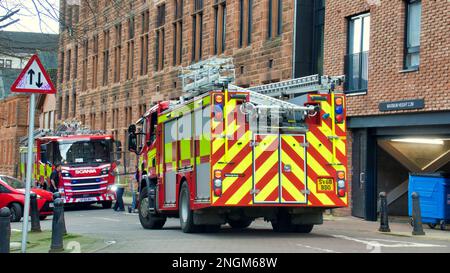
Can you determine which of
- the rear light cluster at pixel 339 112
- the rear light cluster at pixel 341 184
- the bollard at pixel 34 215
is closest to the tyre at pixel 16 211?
the bollard at pixel 34 215

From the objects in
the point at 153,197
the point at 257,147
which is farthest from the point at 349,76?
the point at 257,147

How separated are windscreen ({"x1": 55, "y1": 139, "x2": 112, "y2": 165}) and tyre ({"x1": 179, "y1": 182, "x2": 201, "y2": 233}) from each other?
611 inches

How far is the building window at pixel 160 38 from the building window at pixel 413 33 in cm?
1910

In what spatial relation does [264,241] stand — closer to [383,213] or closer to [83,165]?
[383,213]

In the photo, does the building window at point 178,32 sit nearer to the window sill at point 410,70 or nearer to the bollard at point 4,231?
the window sill at point 410,70

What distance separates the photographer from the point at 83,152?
3300 centimetres

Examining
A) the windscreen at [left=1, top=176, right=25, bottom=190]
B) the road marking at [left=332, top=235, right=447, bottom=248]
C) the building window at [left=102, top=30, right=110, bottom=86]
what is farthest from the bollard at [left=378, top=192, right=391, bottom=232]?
the building window at [left=102, top=30, right=110, bottom=86]

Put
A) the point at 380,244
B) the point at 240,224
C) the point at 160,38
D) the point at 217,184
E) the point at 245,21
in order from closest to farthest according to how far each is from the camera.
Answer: the point at 380,244 < the point at 217,184 < the point at 240,224 < the point at 245,21 < the point at 160,38

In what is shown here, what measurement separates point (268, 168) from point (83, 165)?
17554mm

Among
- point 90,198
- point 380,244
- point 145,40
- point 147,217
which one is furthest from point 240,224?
point 145,40
